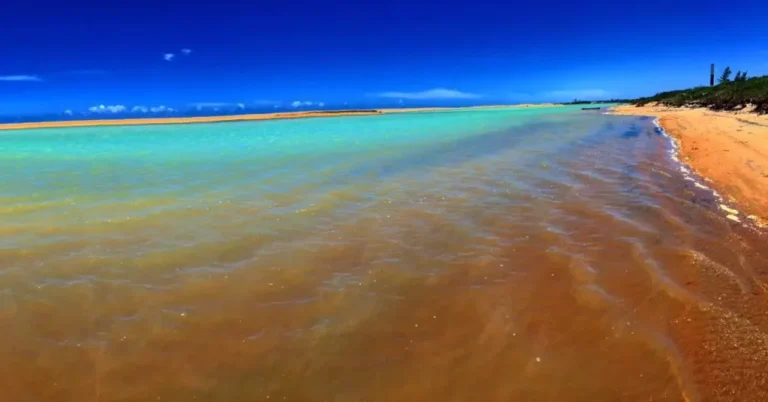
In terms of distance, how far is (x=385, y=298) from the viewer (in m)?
3.86

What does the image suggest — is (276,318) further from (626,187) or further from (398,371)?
(626,187)

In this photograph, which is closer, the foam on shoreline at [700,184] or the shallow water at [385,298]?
the shallow water at [385,298]

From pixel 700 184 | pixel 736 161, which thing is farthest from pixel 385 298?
pixel 736 161

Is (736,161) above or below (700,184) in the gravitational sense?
above

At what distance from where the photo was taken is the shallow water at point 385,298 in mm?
2771

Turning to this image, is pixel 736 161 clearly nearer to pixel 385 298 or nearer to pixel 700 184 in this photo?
pixel 700 184

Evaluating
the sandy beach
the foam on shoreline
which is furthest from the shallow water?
the sandy beach

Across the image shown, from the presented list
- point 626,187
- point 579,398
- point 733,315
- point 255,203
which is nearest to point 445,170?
point 626,187

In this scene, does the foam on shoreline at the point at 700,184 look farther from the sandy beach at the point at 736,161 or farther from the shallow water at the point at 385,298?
the shallow water at the point at 385,298

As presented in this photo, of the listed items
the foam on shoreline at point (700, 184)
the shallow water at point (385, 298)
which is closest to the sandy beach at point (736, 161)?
the foam on shoreline at point (700, 184)

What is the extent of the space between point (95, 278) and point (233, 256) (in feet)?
4.39

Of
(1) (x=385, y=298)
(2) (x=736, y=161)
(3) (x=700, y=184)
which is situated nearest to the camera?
(1) (x=385, y=298)

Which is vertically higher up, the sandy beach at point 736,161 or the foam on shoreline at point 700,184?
the sandy beach at point 736,161

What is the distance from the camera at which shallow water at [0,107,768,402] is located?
2771 millimetres
